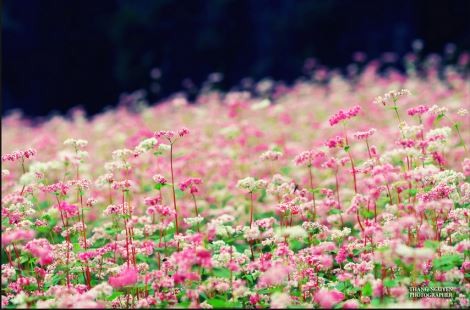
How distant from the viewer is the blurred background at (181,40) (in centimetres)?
1855

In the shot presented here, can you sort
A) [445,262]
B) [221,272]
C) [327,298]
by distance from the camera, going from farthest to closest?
[221,272], [445,262], [327,298]

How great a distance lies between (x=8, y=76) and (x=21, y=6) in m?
2.66

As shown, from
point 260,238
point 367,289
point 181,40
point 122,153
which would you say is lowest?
point 367,289

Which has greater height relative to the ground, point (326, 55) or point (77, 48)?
point (77, 48)

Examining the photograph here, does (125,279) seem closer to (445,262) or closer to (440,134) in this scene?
(445,262)

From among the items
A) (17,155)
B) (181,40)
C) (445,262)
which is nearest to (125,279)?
(17,155)

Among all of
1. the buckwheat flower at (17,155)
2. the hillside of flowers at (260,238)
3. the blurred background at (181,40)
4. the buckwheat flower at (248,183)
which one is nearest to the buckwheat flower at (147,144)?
the hillside of flowers at (260,238)

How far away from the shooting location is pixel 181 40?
2053 cm

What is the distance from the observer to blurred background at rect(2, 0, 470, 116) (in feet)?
60.8

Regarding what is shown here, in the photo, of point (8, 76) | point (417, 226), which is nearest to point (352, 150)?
point (417, 226)

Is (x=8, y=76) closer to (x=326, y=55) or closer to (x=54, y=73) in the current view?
(x=54, y=73)

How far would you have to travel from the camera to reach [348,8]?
18938mm

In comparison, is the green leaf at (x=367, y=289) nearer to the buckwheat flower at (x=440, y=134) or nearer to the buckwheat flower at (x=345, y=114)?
the buckwheat flower at (x=440, y=134)

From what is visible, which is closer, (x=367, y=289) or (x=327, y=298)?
(x=327, y=298)
